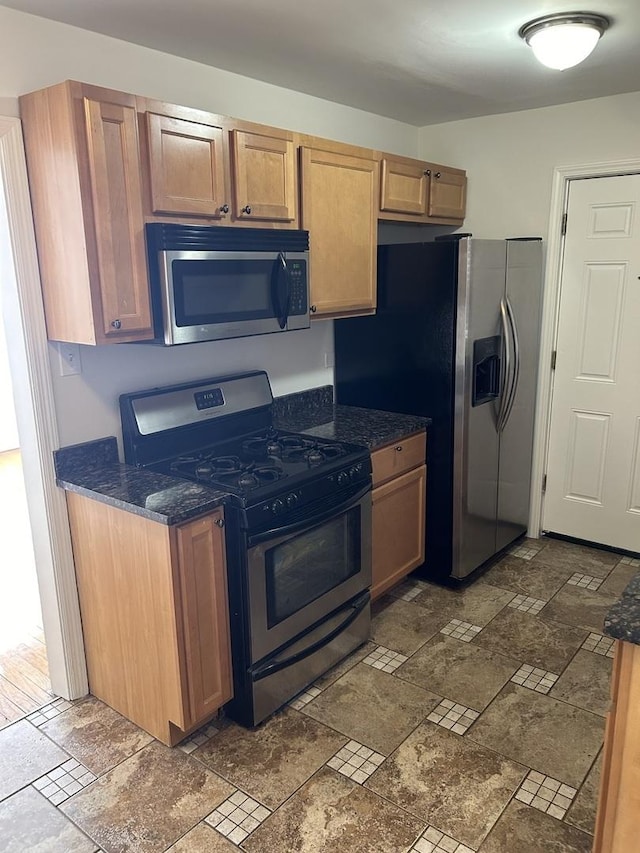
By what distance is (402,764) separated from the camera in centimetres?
214

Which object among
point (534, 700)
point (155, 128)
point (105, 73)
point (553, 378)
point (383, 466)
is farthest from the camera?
point (553, 378)

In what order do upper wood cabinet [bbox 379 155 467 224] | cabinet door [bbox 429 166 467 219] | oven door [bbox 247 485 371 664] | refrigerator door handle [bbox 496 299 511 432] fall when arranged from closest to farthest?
oven door [bbox 247 485 371 664]
upper wood cabinet [bbox 379 155 467 224]
refrigerator door handle [bbox 496 299 511 432]
cabinet door [bbox 429 166 467 219]

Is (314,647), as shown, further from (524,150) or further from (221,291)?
(524,150)

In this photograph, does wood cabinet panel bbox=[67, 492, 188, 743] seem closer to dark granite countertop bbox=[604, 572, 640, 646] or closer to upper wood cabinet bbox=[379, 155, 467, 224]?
dark granite countertop bbox=[604, 572, 640, 646]

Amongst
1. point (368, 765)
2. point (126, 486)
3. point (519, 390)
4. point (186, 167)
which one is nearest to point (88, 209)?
point (186, 167)

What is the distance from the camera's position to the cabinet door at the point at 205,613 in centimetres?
207

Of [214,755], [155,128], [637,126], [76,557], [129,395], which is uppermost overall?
[637,126]

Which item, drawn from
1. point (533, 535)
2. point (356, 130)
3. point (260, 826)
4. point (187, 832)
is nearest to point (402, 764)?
point (260, 826)

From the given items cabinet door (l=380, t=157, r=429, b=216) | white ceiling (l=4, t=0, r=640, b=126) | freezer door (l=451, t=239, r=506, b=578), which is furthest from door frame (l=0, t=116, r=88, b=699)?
freezer door (l=451, t=239, r=506, b=578)

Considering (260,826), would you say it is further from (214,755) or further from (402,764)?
(402,764)

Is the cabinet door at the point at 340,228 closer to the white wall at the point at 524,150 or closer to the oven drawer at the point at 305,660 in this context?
the white wall at the point at 524,150

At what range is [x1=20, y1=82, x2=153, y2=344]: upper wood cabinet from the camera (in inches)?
75.9

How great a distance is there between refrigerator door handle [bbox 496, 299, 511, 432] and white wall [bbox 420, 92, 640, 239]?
2.35ft

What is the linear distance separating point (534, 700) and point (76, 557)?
181 cm
